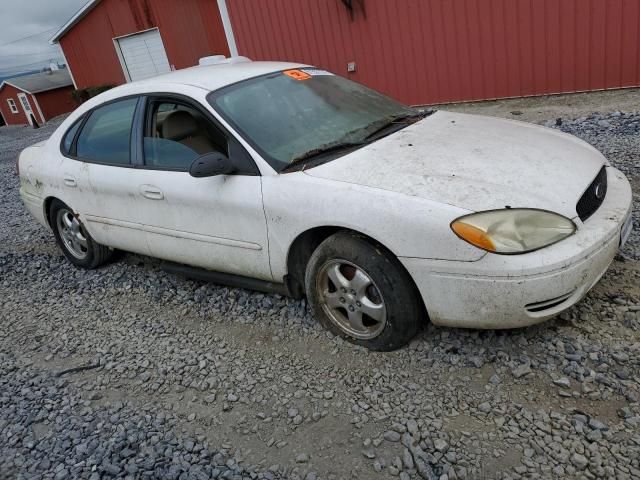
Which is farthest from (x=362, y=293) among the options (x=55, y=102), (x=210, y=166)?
(x=55, y=102)

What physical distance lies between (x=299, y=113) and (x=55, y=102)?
125 ft

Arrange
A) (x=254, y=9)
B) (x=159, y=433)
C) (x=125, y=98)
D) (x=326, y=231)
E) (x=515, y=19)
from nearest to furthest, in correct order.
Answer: (x=159, y=433) < (x=326, y=231) < (x=125, y=98) < (x=515, y=19) < (x=254, y=9)

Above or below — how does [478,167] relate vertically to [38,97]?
below

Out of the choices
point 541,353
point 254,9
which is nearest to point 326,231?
point 541,353

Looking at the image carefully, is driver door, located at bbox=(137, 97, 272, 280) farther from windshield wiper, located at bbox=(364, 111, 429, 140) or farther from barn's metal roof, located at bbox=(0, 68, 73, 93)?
barn's metal roof, located at bbox=(0, 68, 73, 93)

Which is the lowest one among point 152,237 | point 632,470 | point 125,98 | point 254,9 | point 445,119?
point 632,470

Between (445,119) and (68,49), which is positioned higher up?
(68,49)

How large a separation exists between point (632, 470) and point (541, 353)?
2.49ft

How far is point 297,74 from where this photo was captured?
3.96m

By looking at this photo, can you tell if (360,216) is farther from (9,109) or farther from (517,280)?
(9,109)

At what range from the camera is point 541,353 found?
2709 mm

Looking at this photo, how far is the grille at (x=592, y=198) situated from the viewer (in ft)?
8.82

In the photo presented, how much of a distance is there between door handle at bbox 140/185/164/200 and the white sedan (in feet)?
0.04

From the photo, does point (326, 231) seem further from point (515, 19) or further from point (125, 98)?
point (515, 19)
